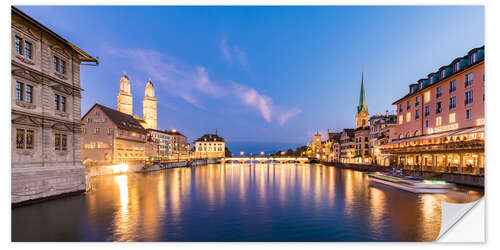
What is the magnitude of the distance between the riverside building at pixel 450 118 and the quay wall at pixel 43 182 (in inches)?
1572

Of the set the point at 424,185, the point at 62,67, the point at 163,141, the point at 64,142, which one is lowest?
the point at 424,185

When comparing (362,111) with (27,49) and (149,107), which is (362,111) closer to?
(27,49)

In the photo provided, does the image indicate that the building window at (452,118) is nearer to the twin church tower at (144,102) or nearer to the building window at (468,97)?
the building window at (468,97)

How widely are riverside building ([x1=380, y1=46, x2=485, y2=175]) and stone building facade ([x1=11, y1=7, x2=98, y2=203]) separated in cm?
3996

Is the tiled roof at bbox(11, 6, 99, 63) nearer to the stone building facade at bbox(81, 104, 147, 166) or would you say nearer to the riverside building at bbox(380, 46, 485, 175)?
the stone building facade at bbox(81, 104, 147, 166)

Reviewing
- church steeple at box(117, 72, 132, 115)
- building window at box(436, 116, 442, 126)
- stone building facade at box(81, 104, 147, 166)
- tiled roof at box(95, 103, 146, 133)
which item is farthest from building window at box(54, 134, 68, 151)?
church steeple at box(117, 72, 132, 115)

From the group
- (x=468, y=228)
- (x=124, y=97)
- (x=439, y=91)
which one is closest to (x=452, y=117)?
(x=439, y=91)

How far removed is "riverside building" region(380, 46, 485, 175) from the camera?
2908cm

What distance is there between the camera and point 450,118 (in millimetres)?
34344

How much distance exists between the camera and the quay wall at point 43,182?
54.7 feet

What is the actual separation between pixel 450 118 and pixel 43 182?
148 ft

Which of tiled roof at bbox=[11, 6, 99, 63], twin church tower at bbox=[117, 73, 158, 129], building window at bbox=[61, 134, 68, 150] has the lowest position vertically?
building window at bbox=[61, 134, 68, 150]
